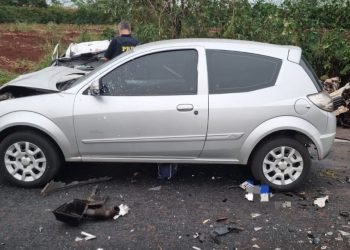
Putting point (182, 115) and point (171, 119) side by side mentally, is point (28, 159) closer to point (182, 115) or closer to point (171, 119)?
point (171, 119)

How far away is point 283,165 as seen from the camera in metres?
5.55

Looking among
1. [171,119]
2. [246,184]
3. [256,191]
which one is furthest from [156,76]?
[256,191]

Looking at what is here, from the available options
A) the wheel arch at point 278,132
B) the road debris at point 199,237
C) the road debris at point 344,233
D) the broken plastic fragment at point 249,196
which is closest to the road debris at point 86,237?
the road debris at point 199,237

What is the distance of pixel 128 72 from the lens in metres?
5.50

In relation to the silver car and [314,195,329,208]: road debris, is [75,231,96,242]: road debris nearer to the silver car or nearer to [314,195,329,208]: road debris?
the silver car

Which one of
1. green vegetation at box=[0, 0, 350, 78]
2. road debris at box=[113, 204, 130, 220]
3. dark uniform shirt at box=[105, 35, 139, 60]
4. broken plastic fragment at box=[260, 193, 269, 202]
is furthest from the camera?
green vegetation at box=[0, 0, 350, 78]

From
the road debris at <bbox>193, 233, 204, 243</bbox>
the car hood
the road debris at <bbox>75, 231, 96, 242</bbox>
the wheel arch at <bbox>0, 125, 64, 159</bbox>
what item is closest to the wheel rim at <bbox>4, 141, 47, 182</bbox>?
the wheel arch at <bbox>0, 125, 64, 159</bbox>

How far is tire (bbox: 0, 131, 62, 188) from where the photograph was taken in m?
5.47

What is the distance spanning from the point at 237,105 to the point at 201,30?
19.8ft

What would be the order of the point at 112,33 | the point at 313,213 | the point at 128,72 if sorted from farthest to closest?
the point at 112,33 < the point at 128,72 < the point at 313,213

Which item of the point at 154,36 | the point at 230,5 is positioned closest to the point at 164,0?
the point at 154,36

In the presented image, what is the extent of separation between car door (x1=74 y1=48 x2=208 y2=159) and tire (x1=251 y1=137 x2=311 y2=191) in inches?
27.7

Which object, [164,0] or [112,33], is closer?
[164,0]

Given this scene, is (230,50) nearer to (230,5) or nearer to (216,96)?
(216,96)
